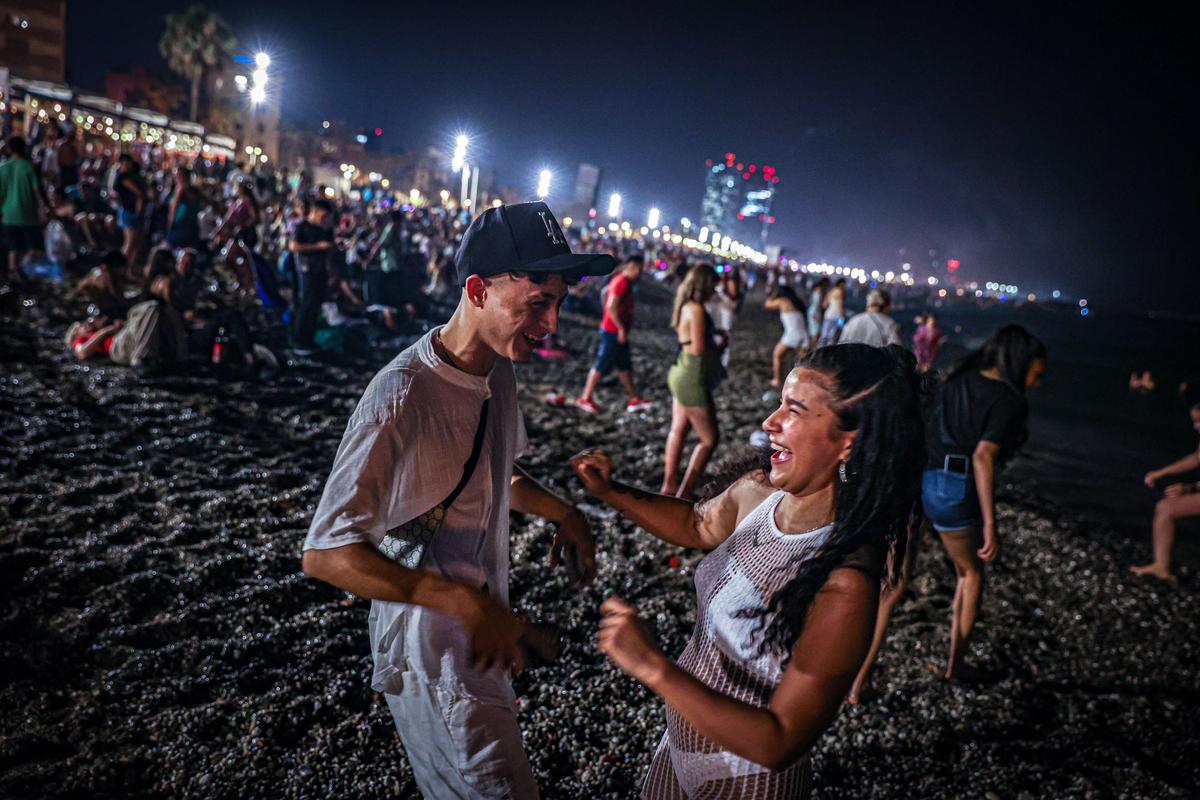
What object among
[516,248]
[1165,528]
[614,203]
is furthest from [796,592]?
[614,203]

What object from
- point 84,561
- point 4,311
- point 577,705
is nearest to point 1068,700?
point 577,705

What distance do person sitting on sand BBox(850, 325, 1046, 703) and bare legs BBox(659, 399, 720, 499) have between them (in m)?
2.29

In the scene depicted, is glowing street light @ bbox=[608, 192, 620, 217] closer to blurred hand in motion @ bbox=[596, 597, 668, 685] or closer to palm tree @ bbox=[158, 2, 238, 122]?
palm tree @ bbox=[158, 2, 238, 122]

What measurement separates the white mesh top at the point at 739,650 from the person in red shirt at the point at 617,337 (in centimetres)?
710

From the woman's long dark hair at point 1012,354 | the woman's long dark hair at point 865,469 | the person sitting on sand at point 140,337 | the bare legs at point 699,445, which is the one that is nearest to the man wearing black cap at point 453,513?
the woman's long dark hair at point 865,469

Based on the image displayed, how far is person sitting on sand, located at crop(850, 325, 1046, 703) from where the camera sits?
394 cm

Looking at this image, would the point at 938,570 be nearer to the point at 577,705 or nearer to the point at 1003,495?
the point at 1003,495

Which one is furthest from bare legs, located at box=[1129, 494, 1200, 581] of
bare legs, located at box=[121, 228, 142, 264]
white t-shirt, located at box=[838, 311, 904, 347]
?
bare legs, located at box=[121, 228, 142, 264]

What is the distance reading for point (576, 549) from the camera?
2.32 metres

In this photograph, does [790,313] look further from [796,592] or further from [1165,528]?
[796,592]

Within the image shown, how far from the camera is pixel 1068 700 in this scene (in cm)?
433

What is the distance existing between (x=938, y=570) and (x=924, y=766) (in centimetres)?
273

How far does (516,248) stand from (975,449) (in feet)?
11.1

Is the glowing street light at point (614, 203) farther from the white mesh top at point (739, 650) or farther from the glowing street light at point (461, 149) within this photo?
the white mesh top at point (739, 650)
